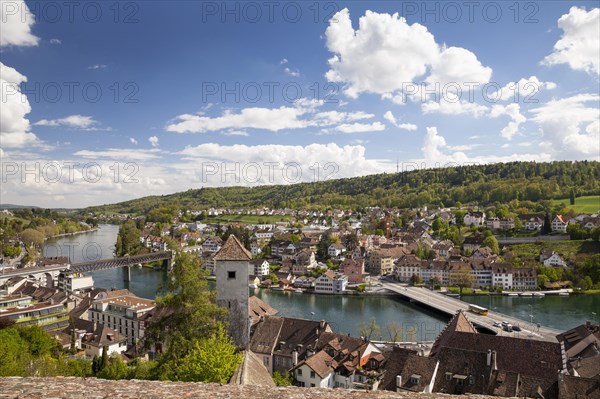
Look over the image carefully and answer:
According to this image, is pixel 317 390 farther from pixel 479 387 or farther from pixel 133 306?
pixel 133 306

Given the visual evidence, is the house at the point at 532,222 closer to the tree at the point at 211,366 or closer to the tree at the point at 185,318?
the tree at the point at 185,318

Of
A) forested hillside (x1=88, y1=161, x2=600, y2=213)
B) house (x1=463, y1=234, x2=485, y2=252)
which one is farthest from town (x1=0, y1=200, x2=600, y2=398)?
forested hillside (x1=88, y1=161, x2=600, y2=213)

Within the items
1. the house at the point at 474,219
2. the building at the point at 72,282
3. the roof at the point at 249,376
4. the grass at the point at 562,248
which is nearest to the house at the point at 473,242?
the grass at the point at 562,248

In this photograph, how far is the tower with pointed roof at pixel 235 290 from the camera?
14469mm

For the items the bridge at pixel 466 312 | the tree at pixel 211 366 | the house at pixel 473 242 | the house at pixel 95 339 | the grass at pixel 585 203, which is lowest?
the bridge at pixel 466 312

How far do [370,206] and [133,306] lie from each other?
101 m

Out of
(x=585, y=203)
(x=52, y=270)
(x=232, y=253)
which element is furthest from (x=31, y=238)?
(x=585, y=203)

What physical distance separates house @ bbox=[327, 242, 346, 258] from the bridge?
52.2 ft

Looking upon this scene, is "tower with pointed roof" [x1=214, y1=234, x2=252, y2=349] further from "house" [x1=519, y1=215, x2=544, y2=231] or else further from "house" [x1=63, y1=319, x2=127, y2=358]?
"house" [x1=519, y1=215, x2=544, y2=231]

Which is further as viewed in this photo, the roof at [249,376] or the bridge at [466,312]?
the bridge at [466,312]

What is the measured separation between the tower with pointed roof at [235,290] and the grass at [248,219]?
102754 mm

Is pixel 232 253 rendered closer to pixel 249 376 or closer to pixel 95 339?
pixel 249 376

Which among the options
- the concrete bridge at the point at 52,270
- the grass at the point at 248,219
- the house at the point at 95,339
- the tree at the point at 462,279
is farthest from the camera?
the grass at the point at 248,219

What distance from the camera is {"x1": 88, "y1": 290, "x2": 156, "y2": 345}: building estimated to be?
104 feet
